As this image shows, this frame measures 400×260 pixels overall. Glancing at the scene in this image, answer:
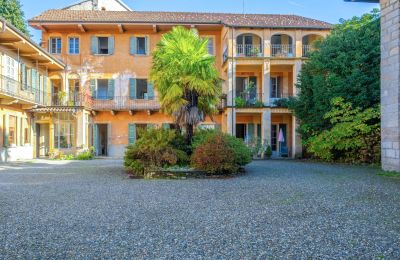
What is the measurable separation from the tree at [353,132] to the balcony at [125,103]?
11.5 m

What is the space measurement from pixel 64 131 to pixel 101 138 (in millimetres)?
3299

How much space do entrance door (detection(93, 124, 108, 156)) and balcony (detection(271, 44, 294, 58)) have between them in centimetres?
1249

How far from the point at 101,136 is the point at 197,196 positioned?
64.5ft

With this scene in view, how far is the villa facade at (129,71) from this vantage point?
23.8m

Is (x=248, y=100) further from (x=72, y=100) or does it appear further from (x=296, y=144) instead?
(x=72, y=100)

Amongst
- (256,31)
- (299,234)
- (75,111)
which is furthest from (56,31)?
(299,234)

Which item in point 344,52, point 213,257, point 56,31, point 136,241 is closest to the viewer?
point 213,257

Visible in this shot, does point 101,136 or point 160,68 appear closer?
point 160,68

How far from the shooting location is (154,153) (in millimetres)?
12227

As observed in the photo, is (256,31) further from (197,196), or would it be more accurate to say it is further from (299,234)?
(299,234)

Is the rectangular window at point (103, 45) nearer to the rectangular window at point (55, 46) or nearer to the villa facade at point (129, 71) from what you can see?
the villa facade at point (129, 71)

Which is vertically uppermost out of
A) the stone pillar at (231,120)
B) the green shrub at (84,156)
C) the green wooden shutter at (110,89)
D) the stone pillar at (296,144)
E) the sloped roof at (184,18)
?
the sloped roof at (184,18)

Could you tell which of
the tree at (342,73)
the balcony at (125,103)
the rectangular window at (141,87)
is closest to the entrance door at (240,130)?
the tree at (342,73)

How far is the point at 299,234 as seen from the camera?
15.5 feet
